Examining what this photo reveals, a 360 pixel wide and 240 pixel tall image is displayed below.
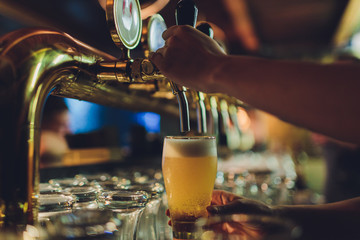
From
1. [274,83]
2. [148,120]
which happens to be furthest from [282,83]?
[148,120]

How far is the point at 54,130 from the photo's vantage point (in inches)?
184

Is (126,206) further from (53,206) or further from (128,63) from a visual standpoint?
(128,63)

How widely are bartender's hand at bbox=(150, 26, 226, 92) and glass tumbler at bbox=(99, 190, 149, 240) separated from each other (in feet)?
0.98

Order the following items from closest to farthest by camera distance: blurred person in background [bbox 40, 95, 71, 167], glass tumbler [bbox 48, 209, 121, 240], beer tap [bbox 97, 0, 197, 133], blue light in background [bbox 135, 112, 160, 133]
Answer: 1. glass tumbler [bbox 48, 209, 121, 240]
2. beer tap [bbox 97, 0, 197, 133]
3. blurred person in background [bbox 40, 95, 71, 167]
4. blue light in background [bbox 135, 112, 160, 133]

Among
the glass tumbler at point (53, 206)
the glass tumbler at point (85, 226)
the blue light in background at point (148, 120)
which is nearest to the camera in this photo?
the glass tumbler at point (85, 226)

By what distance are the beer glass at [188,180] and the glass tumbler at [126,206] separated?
0.13 meters

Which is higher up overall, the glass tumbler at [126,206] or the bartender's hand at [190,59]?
the bartender's hand at [190,59]

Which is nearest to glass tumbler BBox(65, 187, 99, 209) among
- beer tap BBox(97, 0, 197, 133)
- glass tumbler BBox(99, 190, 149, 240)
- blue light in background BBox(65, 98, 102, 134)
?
glass tumbler BBox(99, 190, 149, 240)

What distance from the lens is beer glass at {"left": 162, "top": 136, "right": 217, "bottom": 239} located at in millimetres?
846

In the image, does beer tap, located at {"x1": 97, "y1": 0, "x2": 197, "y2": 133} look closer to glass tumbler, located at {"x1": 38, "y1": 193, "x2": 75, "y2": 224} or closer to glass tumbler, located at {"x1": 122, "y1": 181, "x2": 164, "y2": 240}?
glass tumbler, located at {"x1": 122, "y1": 181, "x2": 164, "y2": 240}

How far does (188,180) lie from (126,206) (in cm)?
19

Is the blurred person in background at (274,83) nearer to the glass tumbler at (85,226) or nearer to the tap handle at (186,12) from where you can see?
the tap handle at (186,12)

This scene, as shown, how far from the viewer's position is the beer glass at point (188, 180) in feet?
2.77

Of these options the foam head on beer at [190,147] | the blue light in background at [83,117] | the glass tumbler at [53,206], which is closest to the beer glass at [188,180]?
the foam head on beer at [190,147]
